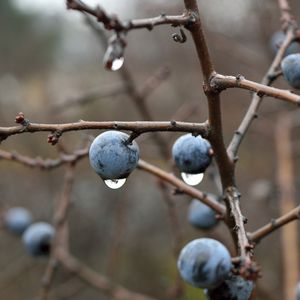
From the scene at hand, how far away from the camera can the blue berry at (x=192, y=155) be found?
4.01 feet

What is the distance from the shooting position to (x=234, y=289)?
3.42 feet

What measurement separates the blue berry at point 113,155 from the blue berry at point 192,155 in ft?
0.62

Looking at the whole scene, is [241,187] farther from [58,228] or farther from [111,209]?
[58,228]

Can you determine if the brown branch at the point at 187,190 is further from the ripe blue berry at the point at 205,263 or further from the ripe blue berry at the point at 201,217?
the ripe blue berry at the point at 201,217

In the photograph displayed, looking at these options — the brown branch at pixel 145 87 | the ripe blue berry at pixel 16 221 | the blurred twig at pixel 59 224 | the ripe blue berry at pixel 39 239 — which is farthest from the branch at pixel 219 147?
the ripe blue berry at pixel 16 221

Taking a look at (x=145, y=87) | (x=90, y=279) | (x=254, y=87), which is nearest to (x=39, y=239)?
(x=90, y=279)

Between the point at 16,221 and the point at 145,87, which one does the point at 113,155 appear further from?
the point at 16,221

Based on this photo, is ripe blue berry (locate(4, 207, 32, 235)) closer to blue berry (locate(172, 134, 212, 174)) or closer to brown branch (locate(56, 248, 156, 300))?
brown branch (locate(56, 248, 156, 300))

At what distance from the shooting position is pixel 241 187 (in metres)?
5.79

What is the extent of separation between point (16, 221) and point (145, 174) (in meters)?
4.08

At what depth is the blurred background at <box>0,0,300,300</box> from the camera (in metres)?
3.63

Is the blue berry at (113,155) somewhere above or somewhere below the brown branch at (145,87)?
below

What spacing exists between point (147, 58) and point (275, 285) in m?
5.58

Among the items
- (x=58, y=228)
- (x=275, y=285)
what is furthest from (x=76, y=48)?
(x=58, y=228)
